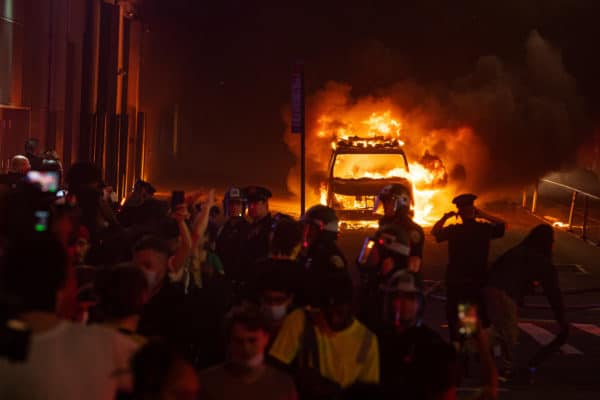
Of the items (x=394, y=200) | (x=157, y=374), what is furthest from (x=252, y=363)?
(x=394, y=200)

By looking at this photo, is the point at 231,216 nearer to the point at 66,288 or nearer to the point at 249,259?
the point at 249,259

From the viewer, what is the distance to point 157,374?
12.5 ft

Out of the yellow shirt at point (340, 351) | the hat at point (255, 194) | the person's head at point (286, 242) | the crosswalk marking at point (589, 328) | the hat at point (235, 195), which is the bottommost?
the crosswalk marking at point (589, 328)

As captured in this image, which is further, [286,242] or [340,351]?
[286,242]

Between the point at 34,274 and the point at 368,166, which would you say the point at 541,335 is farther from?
the point at 368,166

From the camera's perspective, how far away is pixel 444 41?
39.5m

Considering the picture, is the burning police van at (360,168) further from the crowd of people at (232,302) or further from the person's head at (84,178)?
the person's head at (84,178)

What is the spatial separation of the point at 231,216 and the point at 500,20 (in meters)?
30.7

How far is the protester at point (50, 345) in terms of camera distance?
3895 millimetres

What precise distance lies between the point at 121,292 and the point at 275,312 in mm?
1427

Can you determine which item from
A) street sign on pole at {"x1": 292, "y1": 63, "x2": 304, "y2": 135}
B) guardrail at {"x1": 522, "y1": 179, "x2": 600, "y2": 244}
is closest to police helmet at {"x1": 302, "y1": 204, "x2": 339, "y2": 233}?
street sign on pole at {"x1": 292, "y1": 63, "x2": 304, "y2": 135}

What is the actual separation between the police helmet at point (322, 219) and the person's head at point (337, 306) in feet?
6.60

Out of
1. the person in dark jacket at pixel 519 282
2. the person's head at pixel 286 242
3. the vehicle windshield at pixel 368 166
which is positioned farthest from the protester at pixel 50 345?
the vehicle windshield at pixel 368 166

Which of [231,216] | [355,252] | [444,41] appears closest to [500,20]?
[444,41]
